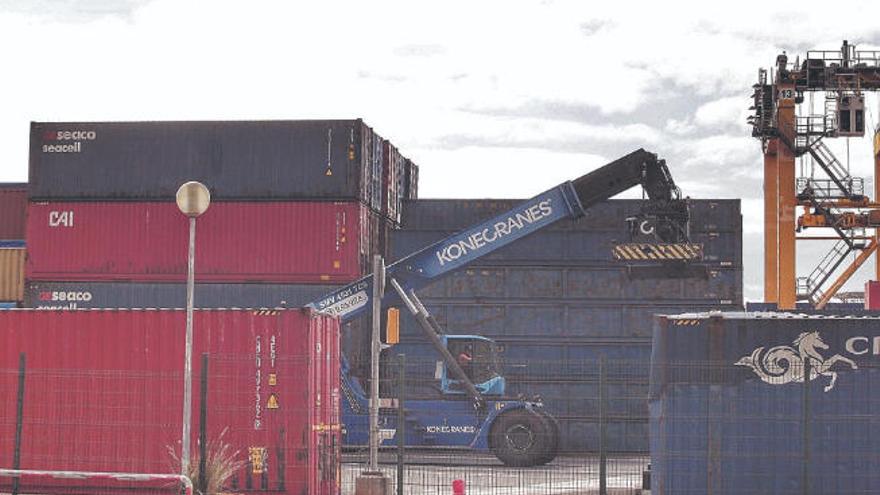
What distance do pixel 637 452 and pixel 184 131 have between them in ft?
46.9

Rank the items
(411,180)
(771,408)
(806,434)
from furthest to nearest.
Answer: (411,180)
(771,408)
(806,434)

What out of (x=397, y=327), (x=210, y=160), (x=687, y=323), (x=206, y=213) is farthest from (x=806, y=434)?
(x=210, y=160)

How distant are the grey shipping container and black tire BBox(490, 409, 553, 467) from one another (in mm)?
8165

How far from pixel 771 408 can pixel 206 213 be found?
19.2 meters

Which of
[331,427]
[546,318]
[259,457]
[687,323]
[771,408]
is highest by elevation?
[546,318]

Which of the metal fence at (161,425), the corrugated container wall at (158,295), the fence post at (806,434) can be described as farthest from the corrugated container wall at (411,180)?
the fence post at (806,434)

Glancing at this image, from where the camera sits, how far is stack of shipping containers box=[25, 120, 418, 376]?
3216cm

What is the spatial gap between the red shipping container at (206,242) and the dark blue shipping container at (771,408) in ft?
50.3

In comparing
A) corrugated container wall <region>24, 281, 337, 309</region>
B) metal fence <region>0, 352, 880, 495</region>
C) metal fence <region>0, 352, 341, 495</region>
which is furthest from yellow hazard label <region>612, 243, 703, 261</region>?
corrugated container wall <region>24, 281, 337, 309</region>

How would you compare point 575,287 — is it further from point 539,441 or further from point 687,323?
point 687,323

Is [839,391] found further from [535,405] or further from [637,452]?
[637,452]

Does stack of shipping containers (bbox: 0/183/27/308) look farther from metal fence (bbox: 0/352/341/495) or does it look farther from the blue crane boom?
metal fence (bbox: 0/352/341/495)

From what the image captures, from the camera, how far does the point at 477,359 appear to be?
91.4 feet

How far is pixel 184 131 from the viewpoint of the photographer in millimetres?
33562
